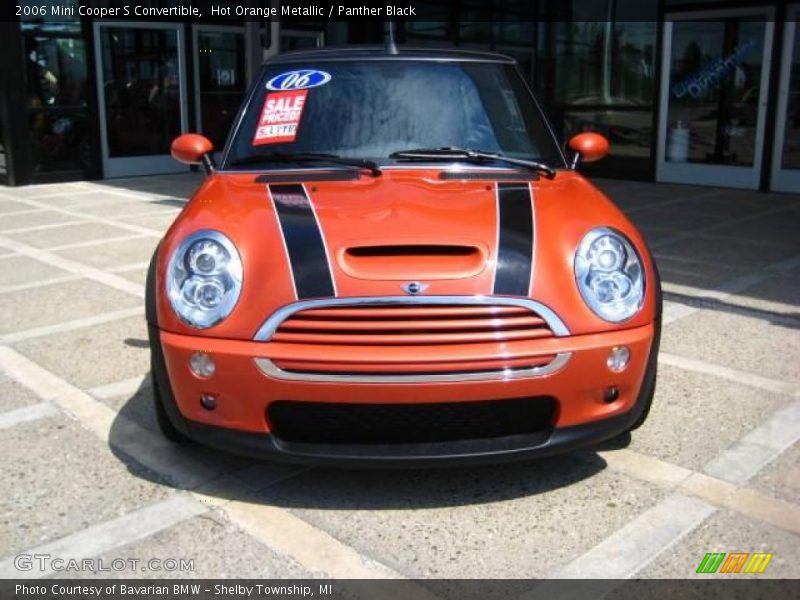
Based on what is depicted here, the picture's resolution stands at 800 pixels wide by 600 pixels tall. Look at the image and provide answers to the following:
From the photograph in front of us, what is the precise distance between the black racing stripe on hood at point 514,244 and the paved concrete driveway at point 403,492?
779mm

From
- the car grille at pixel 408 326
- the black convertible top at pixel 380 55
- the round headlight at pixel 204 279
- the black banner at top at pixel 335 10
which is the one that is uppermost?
the black banner at top at pixel 335 10

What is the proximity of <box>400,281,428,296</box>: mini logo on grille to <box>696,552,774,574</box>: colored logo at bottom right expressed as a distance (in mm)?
1180

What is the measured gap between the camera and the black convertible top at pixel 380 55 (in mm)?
3836

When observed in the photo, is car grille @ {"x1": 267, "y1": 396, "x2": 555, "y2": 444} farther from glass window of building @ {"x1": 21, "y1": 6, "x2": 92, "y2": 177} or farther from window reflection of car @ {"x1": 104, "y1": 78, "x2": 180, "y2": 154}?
window reflection of car @ {"x1": 104, "y1": 78, "x2": 180, "y2": 154}

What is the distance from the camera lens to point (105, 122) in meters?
12.8

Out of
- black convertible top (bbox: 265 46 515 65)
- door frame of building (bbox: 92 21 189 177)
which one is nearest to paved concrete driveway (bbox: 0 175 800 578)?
black convertible top (bbox: 265 46 515 65)

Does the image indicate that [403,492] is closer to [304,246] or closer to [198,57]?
[304,246]

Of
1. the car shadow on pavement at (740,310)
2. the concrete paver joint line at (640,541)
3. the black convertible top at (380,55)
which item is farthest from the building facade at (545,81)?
the concrete paver joint line at (640,541)

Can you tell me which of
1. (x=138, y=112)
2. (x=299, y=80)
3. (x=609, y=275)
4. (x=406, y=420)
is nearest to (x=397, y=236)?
(x=406, y=420)

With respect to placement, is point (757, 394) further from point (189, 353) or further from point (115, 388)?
point (115, 388)

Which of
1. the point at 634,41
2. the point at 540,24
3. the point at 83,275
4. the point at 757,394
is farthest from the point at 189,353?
the point at 540,24

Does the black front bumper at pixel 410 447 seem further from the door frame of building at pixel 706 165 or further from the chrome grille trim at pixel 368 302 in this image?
the door frame of building at pixel 706 165

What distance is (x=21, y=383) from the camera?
4.07 meters

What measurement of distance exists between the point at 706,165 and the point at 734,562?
979 centimetres
